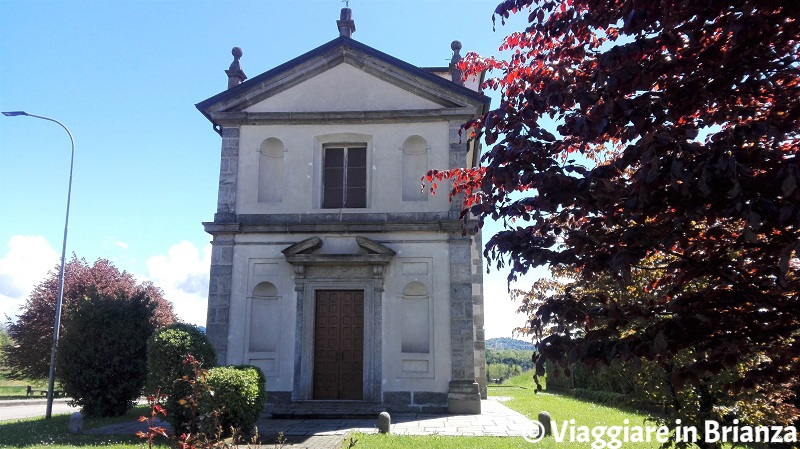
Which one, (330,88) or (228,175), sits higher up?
(330,88)

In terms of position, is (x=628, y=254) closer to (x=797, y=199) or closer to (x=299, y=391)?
(x=797, y=199)

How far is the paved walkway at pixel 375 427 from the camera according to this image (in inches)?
374

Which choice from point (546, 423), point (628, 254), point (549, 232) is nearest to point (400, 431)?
point (546, 423)

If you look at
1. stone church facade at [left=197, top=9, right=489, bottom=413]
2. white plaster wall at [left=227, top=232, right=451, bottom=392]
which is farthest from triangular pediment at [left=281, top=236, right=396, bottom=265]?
white plaster wall at [left=227, top=232, right=451, bottom=392]

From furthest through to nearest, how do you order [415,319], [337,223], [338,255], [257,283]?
[257,283] < [337,223] < [415,319] < [338,255]

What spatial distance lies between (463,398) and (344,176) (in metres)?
6.30

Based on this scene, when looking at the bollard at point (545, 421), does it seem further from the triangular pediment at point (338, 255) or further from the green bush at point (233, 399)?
the triangular pediment at point (338, 255)

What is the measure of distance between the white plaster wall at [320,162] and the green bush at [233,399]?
554cm

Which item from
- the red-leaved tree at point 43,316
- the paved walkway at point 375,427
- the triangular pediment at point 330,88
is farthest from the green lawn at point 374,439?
the red-leaved tree at point 43,316

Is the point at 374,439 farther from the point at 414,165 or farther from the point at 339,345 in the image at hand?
the point at 414,165

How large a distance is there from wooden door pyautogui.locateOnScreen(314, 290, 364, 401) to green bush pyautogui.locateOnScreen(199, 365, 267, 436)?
3.60 m

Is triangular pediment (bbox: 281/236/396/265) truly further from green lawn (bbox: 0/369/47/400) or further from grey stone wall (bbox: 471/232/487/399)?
green lawn (bbox: 0/369/47/400)

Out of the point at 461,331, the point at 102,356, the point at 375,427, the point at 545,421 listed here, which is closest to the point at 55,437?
the point at 102,356

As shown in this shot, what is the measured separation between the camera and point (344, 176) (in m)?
14.7
